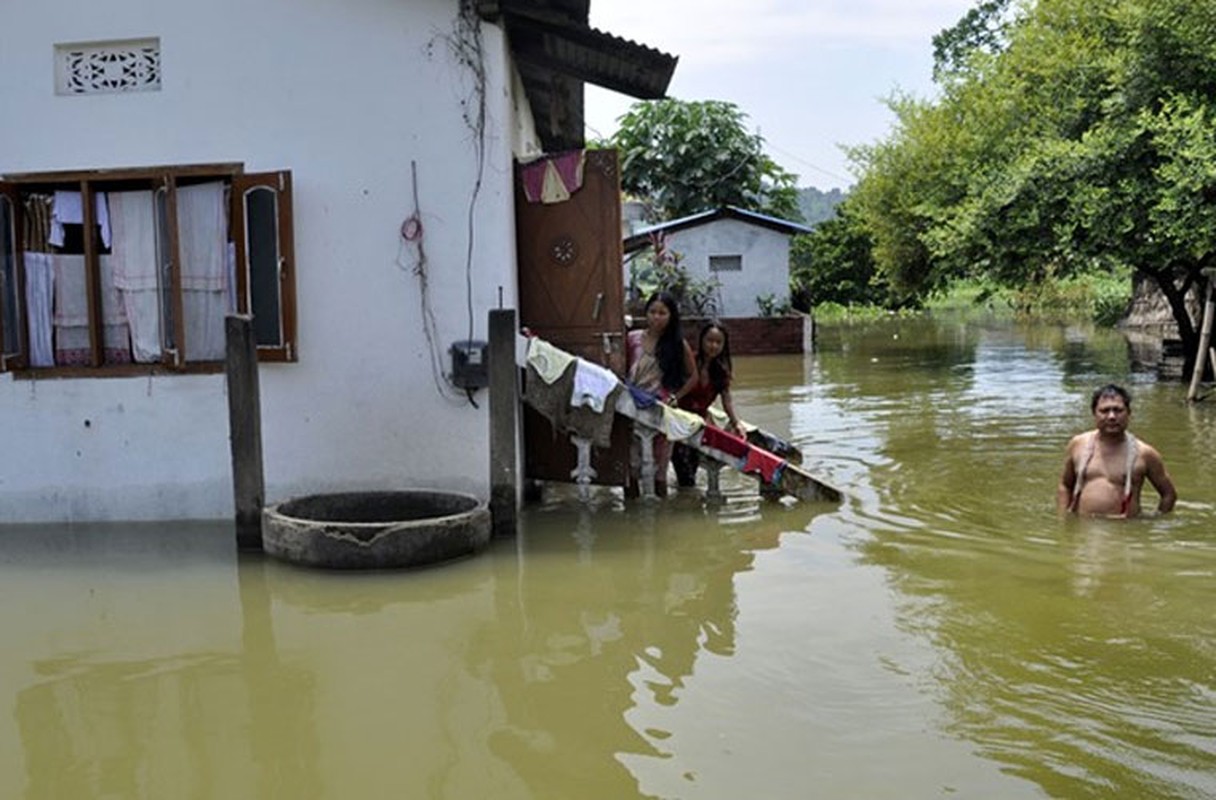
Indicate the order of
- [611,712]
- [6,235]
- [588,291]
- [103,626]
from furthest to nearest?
1. [588,291]
2. [6,235]
3. [103,626]
4. [611,712]

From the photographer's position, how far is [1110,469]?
790cm

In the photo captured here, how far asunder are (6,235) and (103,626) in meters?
3.83

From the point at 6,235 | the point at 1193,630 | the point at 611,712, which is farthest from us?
the point at 6,235

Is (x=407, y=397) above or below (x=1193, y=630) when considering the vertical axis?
above

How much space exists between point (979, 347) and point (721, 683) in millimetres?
24267

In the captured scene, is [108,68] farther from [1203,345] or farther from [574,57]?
[1203,345]

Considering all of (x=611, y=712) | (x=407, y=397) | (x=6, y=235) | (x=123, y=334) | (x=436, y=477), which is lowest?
(x=611, y=712)

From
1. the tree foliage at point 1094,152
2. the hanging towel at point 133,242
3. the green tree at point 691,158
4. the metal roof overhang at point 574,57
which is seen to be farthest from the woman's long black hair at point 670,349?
the green tree at point 691,158

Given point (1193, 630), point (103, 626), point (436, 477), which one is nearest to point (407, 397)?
point (436, 477)

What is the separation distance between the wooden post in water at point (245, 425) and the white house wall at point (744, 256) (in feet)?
67.3

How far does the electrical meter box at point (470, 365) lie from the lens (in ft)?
27.0

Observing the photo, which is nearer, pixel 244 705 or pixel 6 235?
pixel 244 705

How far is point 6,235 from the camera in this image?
332 inches

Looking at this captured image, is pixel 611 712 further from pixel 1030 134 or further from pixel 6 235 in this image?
pixel 1030 134
